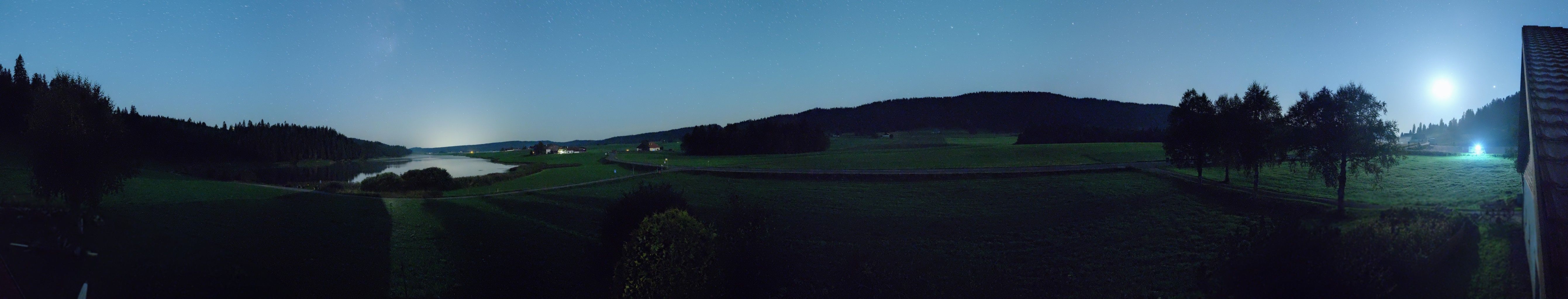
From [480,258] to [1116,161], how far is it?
27.8 metres

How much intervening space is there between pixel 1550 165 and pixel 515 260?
47.1ft

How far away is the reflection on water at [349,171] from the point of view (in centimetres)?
2994

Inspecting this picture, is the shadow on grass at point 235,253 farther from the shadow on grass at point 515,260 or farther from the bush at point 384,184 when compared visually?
the bush at point 384,184

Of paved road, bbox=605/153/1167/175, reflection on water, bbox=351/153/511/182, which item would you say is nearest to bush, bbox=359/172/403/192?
reflection on water, bbox=351/153/511/182

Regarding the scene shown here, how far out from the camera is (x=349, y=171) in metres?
45.1

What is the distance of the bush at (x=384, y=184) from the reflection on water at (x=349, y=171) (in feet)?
10.7

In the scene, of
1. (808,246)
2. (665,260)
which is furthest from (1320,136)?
(808,246)

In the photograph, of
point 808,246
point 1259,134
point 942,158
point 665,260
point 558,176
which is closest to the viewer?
point 1259,134

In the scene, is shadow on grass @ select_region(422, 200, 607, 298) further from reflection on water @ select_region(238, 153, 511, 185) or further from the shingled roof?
reflection on water @ select_region(238, 153, 511, 185)

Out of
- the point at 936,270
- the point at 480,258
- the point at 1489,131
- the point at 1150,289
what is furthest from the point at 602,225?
the point at 1489,131

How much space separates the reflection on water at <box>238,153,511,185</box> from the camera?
29.9 metres

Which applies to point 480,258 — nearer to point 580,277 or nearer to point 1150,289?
point 580,277

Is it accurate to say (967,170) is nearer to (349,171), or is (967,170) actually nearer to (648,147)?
(349,171)

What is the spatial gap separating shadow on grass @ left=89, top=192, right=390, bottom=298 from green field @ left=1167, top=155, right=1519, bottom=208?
48.8 ft
